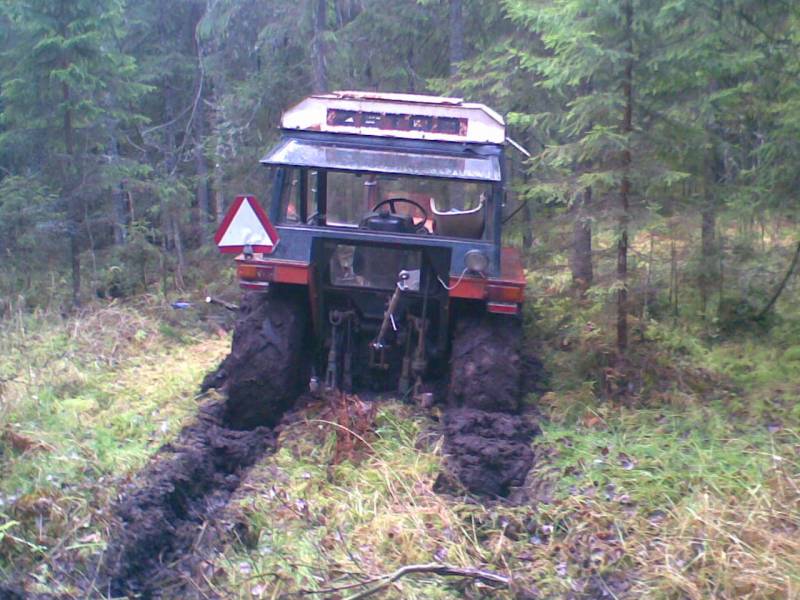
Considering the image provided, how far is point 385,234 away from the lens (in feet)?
24.2

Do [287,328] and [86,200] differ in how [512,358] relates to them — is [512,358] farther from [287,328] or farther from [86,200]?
[86,200]

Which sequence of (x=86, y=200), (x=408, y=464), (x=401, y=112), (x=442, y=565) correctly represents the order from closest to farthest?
(x=442, y=565) → (x=408, y=464) → (x=401, y=112) → (x=86, y=200)

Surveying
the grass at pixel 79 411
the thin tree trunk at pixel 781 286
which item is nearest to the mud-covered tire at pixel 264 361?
the grass at pixel 79 411

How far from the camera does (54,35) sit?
501 inches

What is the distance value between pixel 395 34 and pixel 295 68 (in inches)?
81.1

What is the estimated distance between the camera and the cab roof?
7.91 meters

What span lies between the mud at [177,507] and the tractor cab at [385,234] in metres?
1.29

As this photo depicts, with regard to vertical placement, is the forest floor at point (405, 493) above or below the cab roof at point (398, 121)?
below

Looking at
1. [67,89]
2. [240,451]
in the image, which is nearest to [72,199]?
[67,89]

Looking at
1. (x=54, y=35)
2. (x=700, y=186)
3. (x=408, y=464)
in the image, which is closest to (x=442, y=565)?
(x=408, y=464)

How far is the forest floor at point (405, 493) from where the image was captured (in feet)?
16.1

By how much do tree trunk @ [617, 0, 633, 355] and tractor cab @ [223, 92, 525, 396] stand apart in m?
0.98

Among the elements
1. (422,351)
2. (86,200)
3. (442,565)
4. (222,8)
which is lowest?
(442,565)

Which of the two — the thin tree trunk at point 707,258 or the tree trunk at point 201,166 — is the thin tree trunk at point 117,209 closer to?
the tree trunk at point 201,166
